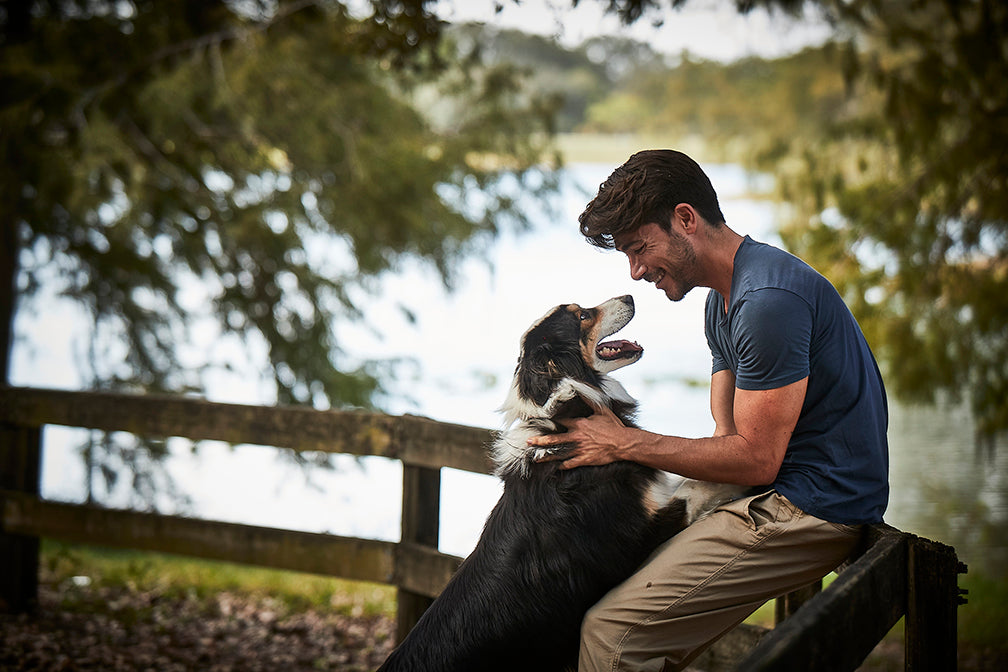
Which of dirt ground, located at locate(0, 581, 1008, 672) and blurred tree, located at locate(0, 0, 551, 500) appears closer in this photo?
dirt ground, located at locate(0, 581, 1008, 672)

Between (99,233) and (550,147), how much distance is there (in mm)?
3797

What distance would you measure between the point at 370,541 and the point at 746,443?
2012 millimetres

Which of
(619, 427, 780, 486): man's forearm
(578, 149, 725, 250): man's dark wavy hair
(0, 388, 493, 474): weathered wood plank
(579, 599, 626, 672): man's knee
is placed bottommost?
(579, 599, 626, 672): man's knee

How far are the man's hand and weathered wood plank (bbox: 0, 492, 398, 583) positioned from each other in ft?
4.73

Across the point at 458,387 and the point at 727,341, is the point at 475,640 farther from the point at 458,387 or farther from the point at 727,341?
the point at 458,387

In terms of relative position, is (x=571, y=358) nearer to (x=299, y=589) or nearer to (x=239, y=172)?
(x=299, y=589)

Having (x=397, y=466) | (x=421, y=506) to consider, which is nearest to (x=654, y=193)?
(x=421, y=506)

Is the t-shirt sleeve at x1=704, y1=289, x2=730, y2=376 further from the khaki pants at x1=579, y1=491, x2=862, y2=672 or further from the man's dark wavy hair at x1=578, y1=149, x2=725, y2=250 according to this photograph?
the khaki pants at x1=579, y1=491, x2=862, y2=672

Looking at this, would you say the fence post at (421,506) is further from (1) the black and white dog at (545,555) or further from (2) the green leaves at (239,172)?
(2) the green leaves at (239,172)

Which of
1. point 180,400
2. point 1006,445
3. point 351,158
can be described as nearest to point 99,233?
point 351,158

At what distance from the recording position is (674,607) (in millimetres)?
1994

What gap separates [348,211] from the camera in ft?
21.3

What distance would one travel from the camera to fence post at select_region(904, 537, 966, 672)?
6.34 feet

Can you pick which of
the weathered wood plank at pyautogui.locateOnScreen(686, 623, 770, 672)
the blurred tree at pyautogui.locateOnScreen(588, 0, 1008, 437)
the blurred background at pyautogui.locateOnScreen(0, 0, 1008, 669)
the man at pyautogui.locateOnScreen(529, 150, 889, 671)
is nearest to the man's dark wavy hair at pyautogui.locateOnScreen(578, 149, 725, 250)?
the man at pyautogui.locateOnScreen(529, 150, 889, 671)
